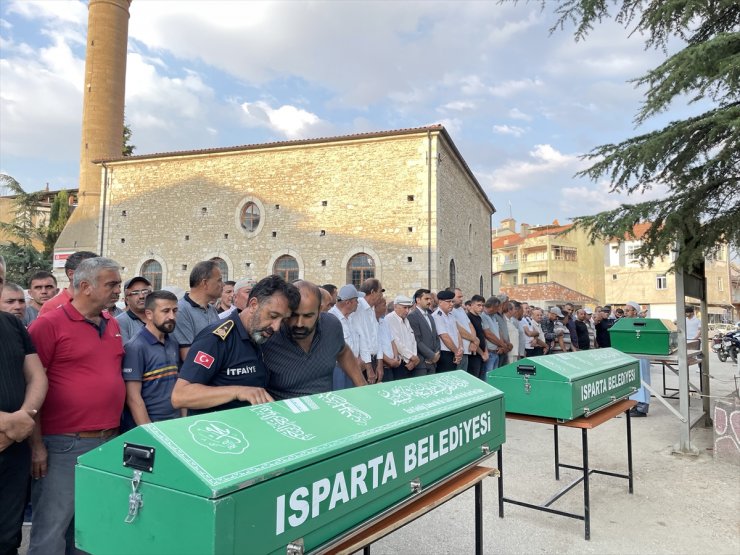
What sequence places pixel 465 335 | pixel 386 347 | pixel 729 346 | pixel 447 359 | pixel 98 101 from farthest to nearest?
pixel 98 101
pixel 729 346
pixel 465 335
pixel 447 359
pixel 386 347

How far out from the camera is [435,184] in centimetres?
1764

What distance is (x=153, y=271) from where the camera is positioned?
21422 millimetres

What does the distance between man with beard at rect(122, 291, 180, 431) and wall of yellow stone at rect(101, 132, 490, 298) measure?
14.7 meters

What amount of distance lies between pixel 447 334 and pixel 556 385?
3581mm

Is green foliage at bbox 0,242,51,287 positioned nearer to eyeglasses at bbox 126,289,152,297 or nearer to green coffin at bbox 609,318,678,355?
eyeglasses at bbox 126,289,152,297

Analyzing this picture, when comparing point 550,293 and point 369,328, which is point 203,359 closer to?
point 369,328

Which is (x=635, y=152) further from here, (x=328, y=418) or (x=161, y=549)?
(x=161, y=549)

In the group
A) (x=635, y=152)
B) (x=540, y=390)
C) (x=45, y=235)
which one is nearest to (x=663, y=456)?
(x=540, y=390)

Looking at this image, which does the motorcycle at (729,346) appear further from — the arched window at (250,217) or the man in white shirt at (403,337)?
the arched window at (250,217)

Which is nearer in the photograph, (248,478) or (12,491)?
(248,478)

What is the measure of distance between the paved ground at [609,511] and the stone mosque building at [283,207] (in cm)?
1213

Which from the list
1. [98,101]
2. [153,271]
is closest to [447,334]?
[153,271]

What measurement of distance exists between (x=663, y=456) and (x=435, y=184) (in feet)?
43.7

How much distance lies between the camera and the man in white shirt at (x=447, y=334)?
7.07 metres
